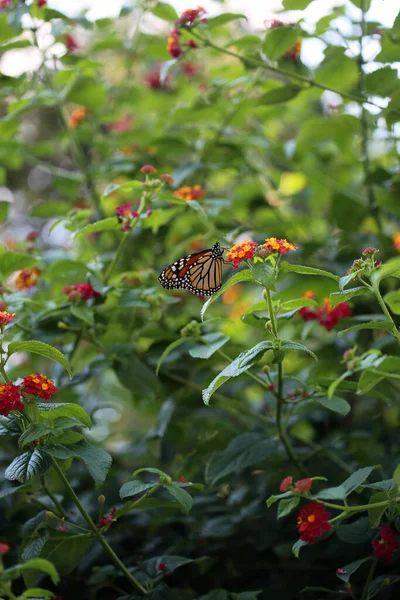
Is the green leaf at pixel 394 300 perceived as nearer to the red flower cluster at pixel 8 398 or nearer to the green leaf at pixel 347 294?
the green leaf at pixel 347 294

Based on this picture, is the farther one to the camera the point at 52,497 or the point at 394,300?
the point at 52,497

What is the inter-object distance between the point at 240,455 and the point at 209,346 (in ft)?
1.05

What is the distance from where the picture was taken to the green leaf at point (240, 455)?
1.62 metres

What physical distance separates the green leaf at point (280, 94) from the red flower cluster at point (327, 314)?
648 mm

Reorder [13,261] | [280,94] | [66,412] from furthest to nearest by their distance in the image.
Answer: [280,94] → [13,261] → [66,412]

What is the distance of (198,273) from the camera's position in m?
2.03

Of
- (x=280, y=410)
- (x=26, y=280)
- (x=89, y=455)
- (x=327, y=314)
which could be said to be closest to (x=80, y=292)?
(x=26, y=280)

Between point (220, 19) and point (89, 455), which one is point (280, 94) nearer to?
point (220, 19)

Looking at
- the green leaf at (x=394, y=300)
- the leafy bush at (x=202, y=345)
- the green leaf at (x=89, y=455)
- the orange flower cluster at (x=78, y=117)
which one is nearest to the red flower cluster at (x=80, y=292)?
the leafy bush at (x=202, y=345)

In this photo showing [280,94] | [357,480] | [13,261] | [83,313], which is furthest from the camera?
[280,94]

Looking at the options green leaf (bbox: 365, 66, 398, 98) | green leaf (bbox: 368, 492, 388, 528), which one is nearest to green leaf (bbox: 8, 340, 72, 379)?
green leaf (bbox: 368, 492, 388, 528)

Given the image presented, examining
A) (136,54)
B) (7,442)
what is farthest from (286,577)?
(136,54)

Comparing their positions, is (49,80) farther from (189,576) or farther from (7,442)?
(189,576)

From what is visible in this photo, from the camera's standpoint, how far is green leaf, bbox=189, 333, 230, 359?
1.51 metres
